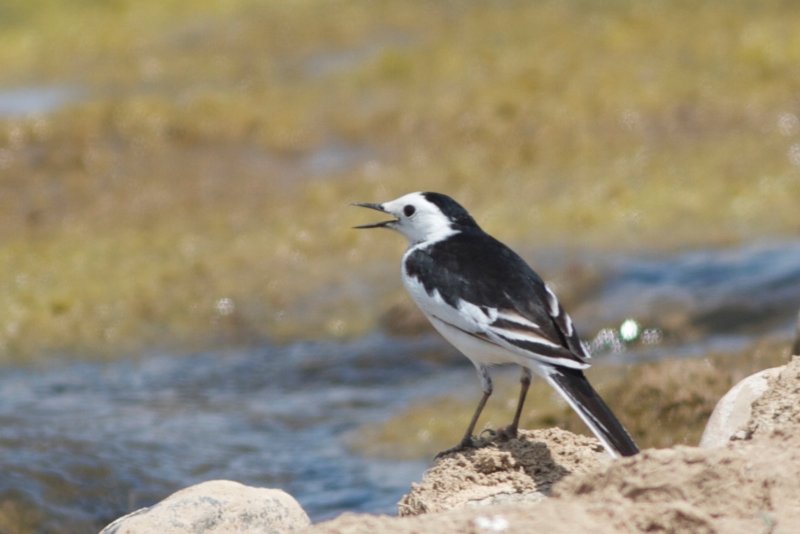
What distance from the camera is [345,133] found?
15898mm

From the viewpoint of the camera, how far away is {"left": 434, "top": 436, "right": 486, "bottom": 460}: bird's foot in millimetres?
6105

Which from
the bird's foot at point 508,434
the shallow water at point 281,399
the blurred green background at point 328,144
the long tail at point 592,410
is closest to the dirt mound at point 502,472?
the bird's foot at point 508,434

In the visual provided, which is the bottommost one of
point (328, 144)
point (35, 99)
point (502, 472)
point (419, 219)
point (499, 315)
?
point (502, 472)

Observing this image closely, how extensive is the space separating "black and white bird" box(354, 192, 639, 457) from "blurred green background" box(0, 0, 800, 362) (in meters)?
5.53

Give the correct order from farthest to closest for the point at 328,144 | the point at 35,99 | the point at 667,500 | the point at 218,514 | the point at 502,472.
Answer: the point at 35,99 < the point at 328,144 < the point at 502,472 < the point at 218,514 < the point at 667,500

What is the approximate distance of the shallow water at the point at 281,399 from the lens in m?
8.91

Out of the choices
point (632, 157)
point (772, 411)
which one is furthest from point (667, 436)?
point (632, 157)

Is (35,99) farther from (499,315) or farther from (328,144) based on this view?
(499,315)

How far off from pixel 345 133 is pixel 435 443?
6.96 meters

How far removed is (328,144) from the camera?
15.7 m

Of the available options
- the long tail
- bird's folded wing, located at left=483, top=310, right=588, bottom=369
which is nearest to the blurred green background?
bird's folded wing, located at left=483, top=310, right=588, bottom=369

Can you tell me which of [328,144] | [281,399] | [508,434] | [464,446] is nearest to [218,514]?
[464,446]

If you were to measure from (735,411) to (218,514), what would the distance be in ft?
6.65

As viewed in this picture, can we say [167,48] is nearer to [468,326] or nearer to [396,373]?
[396,373]
